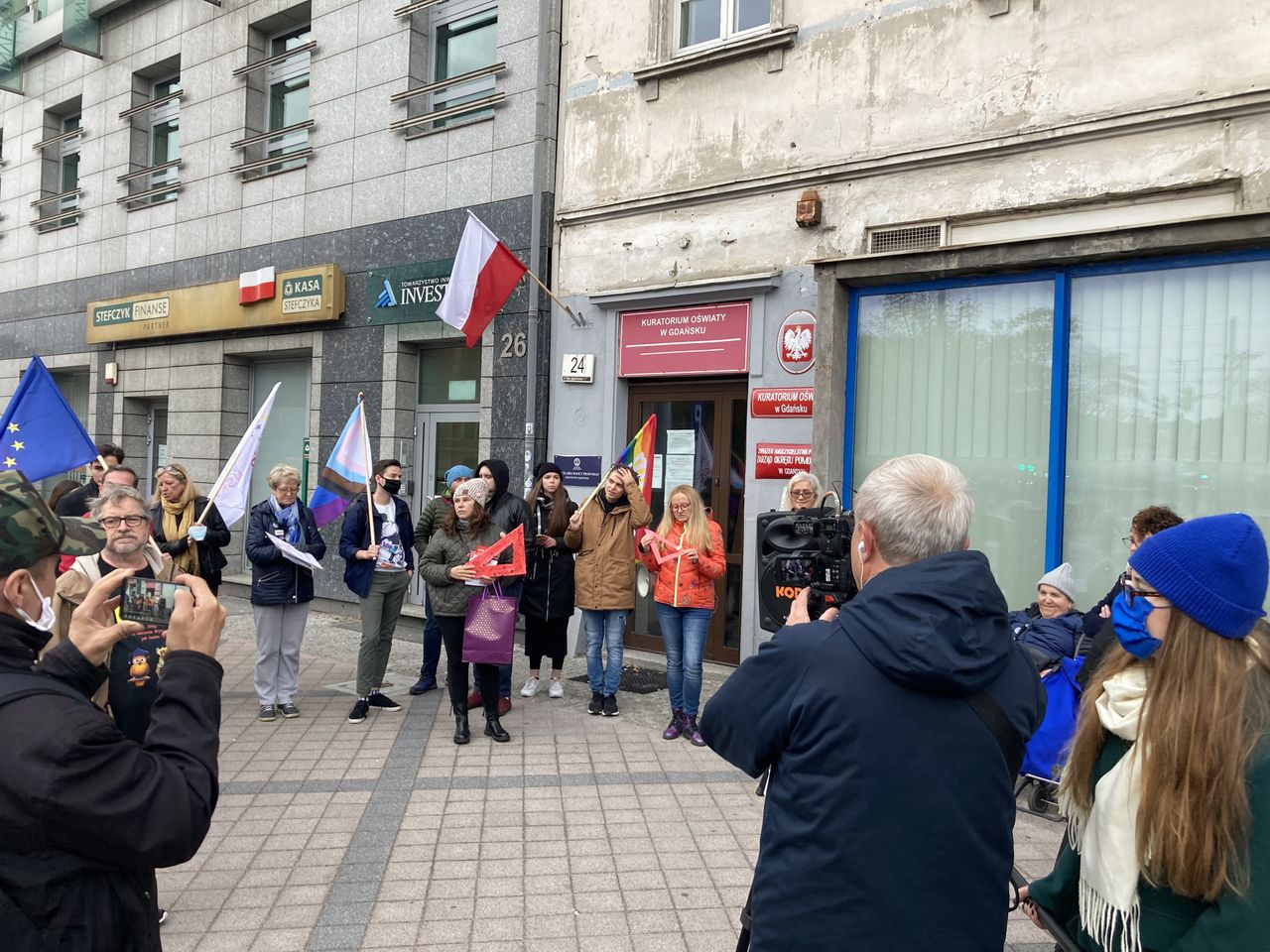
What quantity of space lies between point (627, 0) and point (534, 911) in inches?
318

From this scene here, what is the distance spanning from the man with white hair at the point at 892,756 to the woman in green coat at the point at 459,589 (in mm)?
4445

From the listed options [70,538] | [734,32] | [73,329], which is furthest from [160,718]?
[73,329]

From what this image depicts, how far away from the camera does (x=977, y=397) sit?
7.21 meters

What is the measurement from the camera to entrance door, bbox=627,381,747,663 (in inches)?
330

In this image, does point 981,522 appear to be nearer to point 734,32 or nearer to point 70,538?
point 734,32

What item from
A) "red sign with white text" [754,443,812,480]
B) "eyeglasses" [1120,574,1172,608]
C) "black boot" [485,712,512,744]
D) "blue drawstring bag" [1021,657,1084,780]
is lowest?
"black boot" [485,712,512,744]

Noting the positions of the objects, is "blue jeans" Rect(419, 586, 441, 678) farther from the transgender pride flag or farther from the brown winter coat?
the brown winter coat

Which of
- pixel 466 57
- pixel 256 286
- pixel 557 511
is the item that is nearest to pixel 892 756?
pixel 557 511

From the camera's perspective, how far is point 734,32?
8344mm

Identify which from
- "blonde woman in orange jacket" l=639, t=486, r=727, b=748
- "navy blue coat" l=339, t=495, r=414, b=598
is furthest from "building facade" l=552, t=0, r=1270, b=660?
"navy blue coat" l=339, t=495, r=414, b=598

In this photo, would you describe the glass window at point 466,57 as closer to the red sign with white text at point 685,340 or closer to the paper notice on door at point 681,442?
the red sign with white text at point 685,340

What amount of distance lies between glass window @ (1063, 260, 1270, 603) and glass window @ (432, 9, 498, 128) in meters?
6.44

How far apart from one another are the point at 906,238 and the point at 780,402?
5.35 ft

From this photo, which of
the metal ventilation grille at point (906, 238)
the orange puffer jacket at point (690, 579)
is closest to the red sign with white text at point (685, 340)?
the metal ventilation grille at point (906, 238)
